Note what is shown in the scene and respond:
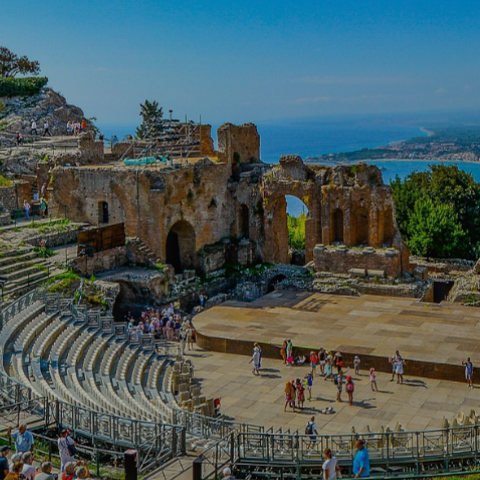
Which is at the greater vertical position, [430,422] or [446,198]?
[446,198]

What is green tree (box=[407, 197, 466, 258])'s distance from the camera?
171ft

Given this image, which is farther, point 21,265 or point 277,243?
point 277,243

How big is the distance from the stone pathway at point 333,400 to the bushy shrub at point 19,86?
4383 centimetres

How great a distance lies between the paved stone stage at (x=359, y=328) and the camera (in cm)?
3111

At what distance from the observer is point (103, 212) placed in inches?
1738

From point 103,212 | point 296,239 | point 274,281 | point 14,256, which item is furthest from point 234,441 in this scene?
A: point 296,239

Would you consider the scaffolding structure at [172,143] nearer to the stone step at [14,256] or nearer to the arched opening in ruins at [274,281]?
the arched opening in ruins at [274,281]

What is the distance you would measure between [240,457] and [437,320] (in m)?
19.0

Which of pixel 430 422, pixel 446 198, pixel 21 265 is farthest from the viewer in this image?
pixel 446 198

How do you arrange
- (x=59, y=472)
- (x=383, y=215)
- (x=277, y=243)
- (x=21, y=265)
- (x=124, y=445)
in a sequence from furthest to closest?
1. (x=277, y=243)
2. (x=383, y=215)
3. (x=21, y=265)
4. (x=124, y=445)
5. (x=59, y=472)

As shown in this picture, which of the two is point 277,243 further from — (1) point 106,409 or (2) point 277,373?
(1) point 106,409

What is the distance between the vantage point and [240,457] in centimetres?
1945

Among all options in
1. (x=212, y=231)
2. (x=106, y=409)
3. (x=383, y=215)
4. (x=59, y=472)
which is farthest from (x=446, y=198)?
(x=59, y=472)

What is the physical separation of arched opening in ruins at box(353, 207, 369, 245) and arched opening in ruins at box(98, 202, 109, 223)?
46.8 feet
